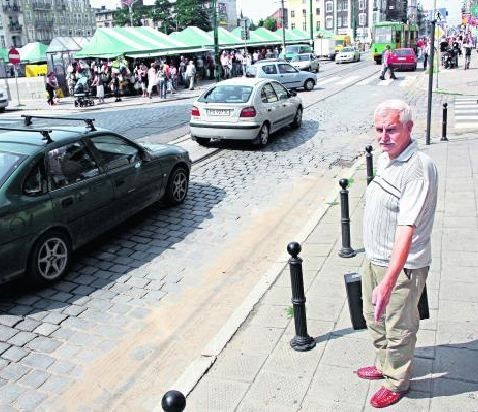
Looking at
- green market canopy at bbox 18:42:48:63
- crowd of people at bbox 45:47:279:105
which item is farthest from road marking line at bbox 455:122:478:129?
green market canopy at bbox 18:42:48:63

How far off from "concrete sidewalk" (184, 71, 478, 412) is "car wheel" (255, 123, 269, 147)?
693cm

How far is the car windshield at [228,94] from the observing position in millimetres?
12875

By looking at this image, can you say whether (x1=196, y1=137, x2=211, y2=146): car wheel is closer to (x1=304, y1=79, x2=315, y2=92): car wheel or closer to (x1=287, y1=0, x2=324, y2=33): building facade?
(x1=304, y1=79, x2=315, y2=92): car wheel

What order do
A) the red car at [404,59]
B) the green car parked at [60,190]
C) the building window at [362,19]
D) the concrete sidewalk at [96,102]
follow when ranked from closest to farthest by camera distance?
the green car parked at [60,190] → the concrete sidewalk at [96,102] → the red car at [404,59] → the building window at [362,19]

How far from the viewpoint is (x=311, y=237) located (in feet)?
23.2

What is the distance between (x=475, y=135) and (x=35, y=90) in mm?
24986

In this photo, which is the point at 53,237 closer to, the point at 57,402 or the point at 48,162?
the point at 48,162

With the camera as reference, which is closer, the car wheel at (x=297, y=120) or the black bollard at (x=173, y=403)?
the black bollard at (x=173, y=403)

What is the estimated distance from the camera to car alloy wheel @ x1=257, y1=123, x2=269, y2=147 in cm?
1312

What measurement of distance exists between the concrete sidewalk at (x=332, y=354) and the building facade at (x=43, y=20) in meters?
97.0

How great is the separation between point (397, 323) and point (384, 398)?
1.92 feet

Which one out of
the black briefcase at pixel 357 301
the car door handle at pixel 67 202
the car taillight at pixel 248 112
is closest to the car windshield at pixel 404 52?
the car taillight at pixel 248 112

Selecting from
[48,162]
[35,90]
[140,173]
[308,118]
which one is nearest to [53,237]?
[48,162]

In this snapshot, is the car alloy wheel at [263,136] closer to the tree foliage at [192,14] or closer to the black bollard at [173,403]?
the black bollard at [173,403]
